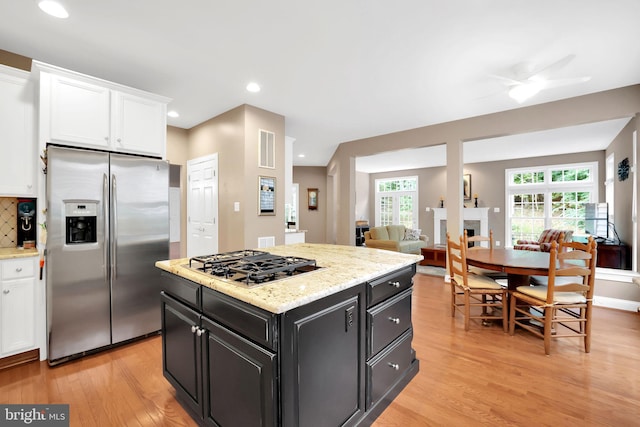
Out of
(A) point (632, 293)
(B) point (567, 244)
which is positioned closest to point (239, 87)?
(B) point (567, 244)

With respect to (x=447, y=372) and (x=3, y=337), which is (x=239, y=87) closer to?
(x=3, y=337)

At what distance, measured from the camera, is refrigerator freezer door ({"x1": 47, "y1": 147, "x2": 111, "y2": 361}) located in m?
2.21

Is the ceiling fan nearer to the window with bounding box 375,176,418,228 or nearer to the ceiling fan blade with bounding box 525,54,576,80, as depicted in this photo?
the ceiling fan blade with bounding box 525,54,576,80

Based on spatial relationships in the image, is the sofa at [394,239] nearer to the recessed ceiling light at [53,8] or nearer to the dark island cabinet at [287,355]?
the dark island cabinet at [287,355]

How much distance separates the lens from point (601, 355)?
239 centimetres

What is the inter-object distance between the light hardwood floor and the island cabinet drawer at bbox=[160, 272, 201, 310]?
747 mm

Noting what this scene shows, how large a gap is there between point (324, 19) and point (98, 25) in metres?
1.79

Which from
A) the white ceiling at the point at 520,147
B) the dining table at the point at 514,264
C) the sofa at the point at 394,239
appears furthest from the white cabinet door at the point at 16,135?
the sofa at the point at 394,239

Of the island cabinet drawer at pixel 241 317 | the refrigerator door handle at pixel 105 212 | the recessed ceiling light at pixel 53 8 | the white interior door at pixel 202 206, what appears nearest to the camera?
the island cabinet drawer at pixel 241 317

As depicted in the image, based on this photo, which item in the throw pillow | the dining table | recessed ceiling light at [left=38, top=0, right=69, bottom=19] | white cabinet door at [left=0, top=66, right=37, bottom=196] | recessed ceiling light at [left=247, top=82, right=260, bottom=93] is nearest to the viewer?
recessed ceiling light at [left=38, top=0, right=69, bottom=19]

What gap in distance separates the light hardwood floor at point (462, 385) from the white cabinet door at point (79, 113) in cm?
189

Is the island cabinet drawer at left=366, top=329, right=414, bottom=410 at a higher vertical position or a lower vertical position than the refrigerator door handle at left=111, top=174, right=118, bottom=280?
lower

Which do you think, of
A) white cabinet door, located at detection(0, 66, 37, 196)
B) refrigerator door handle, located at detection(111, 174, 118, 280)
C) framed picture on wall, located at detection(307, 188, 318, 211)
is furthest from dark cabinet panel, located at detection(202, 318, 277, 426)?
framed picture on wall, located at detection(307, 188, 318, 211)

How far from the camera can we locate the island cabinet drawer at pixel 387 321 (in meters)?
1.58
